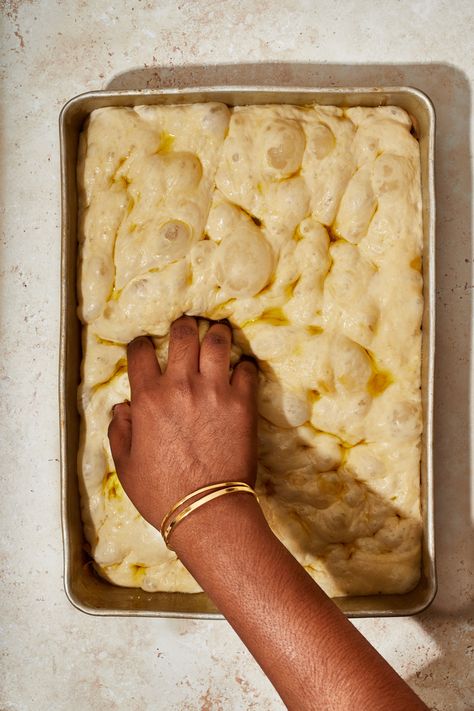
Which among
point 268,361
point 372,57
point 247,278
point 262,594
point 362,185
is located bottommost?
point 262,594

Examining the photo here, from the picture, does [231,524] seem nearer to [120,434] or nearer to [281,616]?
[281,616]

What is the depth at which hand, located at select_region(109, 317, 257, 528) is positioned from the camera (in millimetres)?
793

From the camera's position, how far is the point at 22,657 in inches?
42.3

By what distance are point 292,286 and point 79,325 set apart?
316 mm

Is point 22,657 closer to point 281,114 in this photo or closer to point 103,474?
Answer: point 103,474

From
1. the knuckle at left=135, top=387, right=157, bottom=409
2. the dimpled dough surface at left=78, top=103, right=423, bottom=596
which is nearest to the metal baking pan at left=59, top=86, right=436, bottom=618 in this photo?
the dimpled dough surface at left=78, top=103, right=423, bottom=596

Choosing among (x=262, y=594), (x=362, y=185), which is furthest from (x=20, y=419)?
(x=362, y=185)

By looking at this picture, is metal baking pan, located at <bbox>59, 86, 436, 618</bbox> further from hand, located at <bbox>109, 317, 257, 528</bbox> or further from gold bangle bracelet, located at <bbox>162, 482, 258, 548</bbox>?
gold bangle bracelet, located at <bbox>162, 482, 258, 548</bbox>

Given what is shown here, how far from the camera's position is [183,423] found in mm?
814

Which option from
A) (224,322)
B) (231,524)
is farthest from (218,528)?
(224,322)

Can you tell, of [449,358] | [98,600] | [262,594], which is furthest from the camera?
[449,358]

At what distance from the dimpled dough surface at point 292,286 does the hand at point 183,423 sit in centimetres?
4

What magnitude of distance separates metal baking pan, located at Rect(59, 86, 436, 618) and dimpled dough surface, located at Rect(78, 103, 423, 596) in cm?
2

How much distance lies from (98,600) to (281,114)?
75cm
